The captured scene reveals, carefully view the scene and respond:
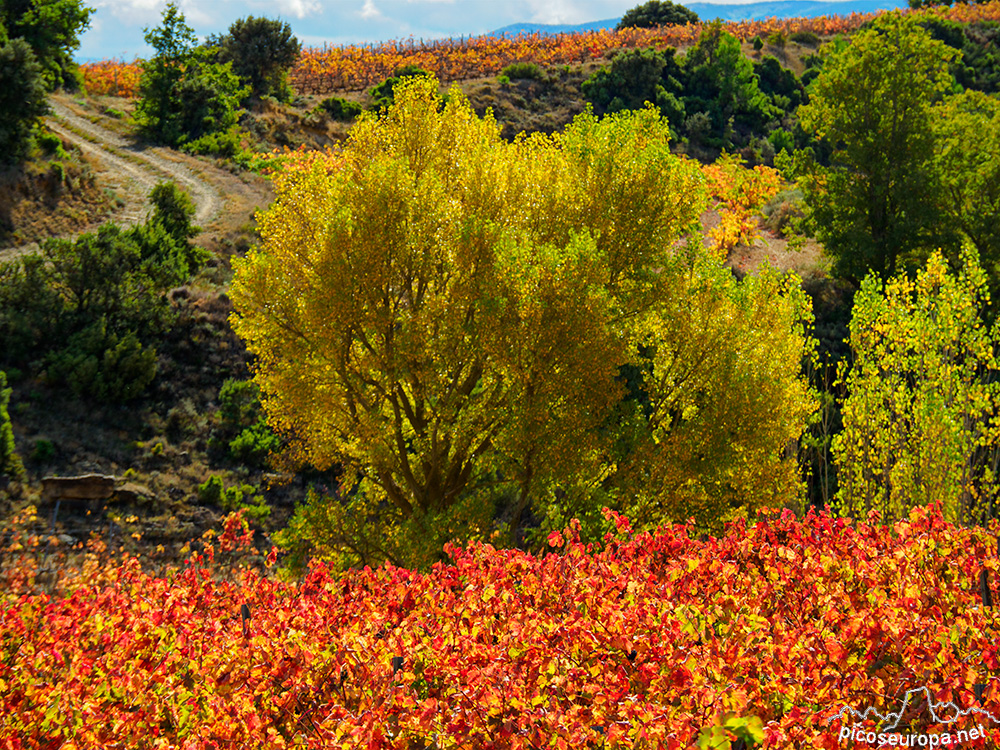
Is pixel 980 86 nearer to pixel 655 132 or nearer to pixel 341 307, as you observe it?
pixel 655 132

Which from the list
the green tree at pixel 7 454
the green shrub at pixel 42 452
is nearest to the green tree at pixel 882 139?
the green shrub at pixel 42 452

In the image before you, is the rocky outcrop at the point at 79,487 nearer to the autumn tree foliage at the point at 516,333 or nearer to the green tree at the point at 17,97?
the autumn tree foliage at the point at 516,333

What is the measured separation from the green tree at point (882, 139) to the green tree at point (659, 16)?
2347 inches

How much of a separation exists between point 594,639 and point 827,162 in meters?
58.2

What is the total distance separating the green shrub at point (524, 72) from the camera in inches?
2411

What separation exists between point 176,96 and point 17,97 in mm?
16230

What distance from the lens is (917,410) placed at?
38.2 ft

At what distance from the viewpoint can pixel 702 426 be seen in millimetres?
12227

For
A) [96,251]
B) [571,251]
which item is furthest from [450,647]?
[96,251]

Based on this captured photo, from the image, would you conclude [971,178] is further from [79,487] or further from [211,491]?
[79,487]

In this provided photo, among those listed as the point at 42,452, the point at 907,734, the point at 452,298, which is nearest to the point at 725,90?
the point at 452,298

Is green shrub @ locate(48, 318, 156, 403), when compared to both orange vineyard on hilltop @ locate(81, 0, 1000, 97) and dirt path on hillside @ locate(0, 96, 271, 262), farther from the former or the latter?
orange vineyard on hilltop @ locate(81, 0, 1000, 97)

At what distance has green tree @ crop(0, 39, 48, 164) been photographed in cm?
2716

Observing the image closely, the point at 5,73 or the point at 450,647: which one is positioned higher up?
the point at 5,73
